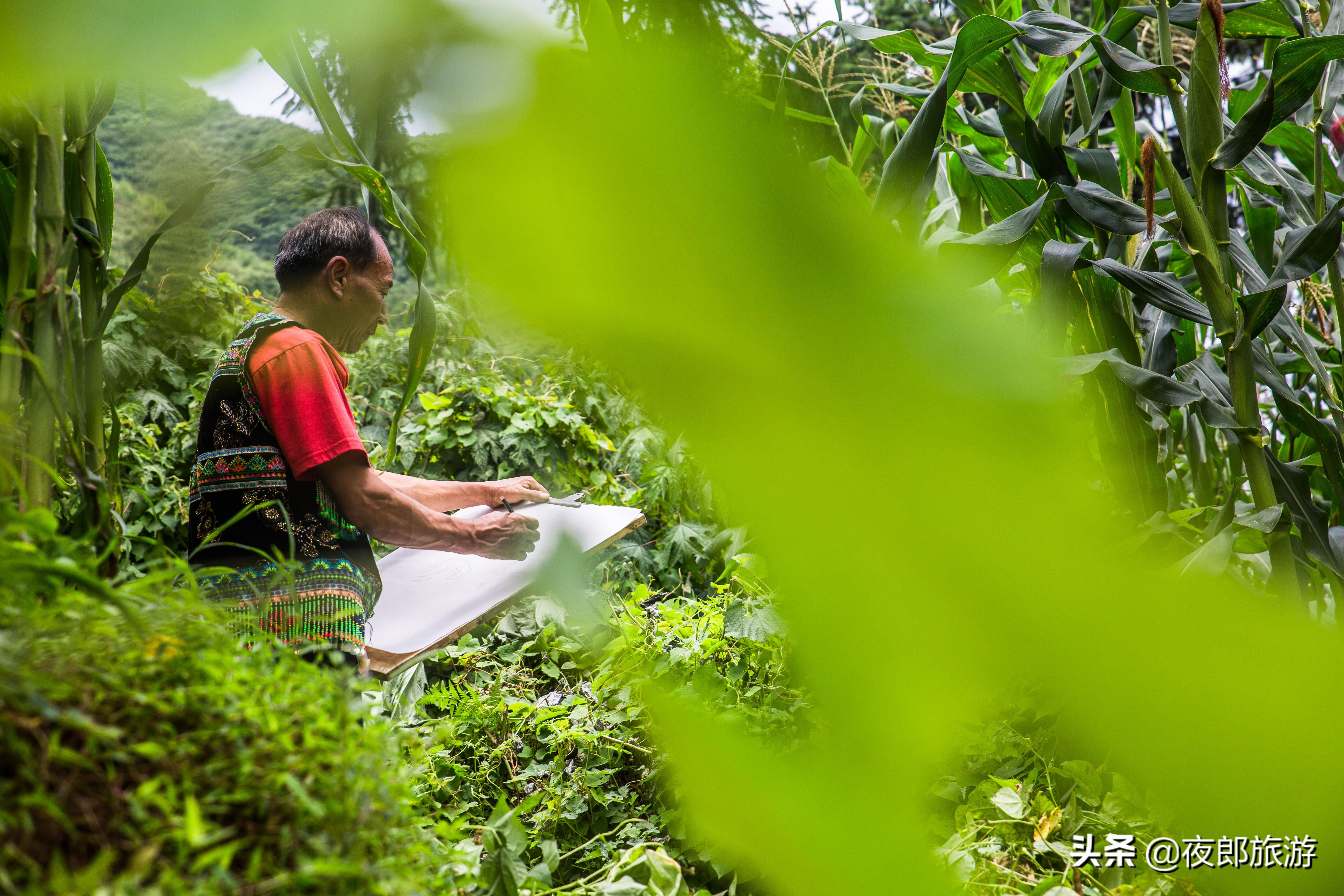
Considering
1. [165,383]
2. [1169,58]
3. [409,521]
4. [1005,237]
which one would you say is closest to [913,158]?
[1005,237]

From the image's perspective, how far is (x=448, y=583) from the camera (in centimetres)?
96

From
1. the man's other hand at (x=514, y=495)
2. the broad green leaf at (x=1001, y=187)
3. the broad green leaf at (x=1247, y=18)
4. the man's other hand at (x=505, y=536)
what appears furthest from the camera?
the man's other hand at (x=514, y=495)

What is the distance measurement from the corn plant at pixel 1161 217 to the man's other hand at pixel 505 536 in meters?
0.51

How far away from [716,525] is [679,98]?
133cm

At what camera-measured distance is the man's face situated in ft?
2.79

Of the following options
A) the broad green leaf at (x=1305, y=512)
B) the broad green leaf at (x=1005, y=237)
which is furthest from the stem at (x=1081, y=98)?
the broad green leaf at (x=1305, y=512)

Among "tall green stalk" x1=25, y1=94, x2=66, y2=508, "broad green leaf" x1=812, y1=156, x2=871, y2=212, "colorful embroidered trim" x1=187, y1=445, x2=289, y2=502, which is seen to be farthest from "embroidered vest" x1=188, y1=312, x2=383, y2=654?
"broad green leaf" x1=812, y1=156, x2=871, y2=212

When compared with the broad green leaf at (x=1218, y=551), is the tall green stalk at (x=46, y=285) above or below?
above

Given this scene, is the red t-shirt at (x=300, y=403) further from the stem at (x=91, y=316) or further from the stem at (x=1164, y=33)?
the stem at (x=1164, y=33)

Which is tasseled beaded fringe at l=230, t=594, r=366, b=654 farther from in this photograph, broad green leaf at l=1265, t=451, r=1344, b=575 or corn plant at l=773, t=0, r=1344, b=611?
broad green leaf at l=1265, t=451, r=1344, b=575

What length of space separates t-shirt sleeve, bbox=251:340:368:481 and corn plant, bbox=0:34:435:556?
0.79 ft

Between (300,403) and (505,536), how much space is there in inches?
10.8

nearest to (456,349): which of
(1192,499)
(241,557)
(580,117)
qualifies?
(241,557)

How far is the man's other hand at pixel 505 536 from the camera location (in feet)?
2.97
